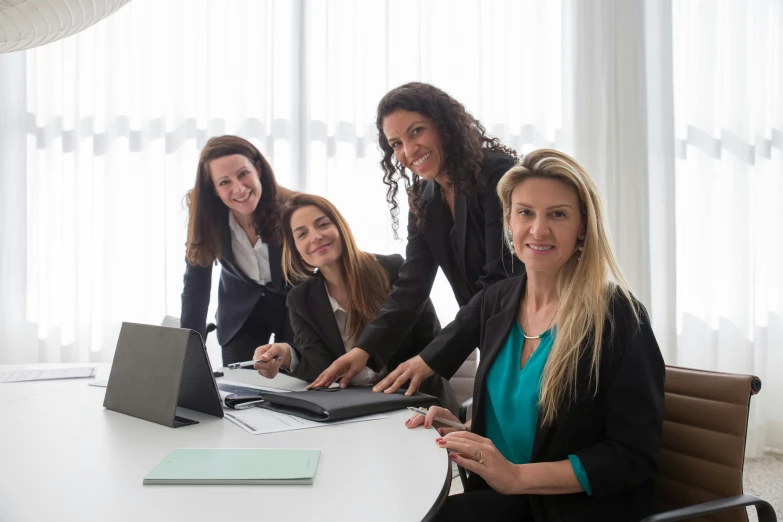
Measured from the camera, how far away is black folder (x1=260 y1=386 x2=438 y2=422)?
4.80ft

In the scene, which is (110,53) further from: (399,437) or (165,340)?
(399,437)

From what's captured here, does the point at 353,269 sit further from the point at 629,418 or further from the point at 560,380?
the point at 629,418

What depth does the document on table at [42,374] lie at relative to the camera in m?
2.08

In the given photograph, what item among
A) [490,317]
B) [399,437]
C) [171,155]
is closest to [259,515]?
[399,437]

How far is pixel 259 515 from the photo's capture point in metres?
0.92

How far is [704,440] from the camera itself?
1391 millimetres

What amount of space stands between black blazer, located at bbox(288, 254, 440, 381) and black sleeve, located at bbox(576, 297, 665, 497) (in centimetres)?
99

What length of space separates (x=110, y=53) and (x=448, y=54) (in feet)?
6.27

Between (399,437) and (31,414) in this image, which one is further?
(31,414)

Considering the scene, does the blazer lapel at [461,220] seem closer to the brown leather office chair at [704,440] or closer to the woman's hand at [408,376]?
the woman's hand at [408,376]

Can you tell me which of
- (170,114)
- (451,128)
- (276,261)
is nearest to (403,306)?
(451,128)

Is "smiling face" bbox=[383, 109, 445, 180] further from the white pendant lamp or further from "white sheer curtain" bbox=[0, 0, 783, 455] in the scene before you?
"white sheer curtain" bbox=[0, 0, 783, 455]

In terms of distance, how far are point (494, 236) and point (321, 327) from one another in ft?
2.31

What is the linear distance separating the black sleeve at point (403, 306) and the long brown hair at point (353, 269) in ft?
0.57
